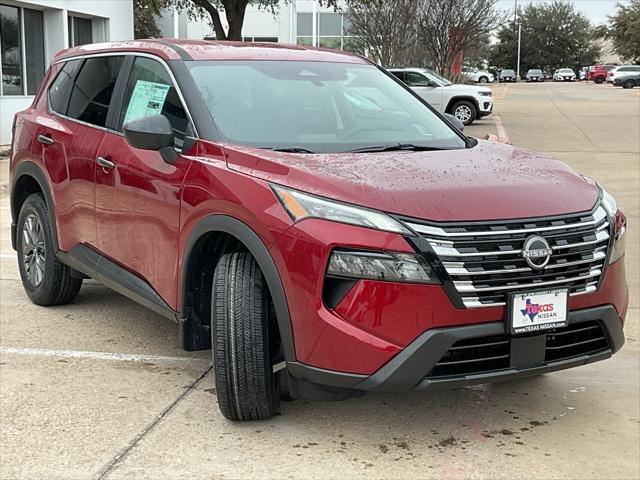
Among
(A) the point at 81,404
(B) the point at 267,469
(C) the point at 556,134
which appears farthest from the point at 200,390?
(C) the point at 556,134

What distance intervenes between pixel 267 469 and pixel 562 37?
9843cm

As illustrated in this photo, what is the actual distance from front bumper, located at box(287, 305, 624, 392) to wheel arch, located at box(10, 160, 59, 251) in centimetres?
261

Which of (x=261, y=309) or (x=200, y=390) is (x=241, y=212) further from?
(x=200, y=390)

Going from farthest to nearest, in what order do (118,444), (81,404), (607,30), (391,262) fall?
(607,30)
(81,404)
(118,444)
(391,262)

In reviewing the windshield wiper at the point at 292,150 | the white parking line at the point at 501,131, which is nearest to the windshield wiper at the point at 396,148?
the windshield wiper at the point at 292,150

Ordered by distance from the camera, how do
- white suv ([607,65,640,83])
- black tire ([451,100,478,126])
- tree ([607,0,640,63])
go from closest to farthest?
1. black tire ([451,100,478,126])
2. white suv ([607,65,640,83])
3. tree ([607,0,640,63])

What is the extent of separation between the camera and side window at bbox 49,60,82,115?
5.21 m

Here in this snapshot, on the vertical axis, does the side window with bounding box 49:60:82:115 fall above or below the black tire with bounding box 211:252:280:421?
above

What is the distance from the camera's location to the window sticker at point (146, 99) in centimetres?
420

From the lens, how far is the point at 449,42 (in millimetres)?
30391

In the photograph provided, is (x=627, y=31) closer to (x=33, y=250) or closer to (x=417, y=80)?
(x=417, y=80)

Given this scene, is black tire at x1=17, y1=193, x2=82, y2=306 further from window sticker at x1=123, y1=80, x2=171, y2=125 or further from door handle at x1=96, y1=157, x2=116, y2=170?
window sticker at x1=123, y1=80, x2=171, y2=125

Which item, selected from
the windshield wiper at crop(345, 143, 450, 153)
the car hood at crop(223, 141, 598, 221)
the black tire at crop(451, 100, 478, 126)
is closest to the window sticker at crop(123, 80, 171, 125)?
the car hood at crop(223, 141, 598, 221)

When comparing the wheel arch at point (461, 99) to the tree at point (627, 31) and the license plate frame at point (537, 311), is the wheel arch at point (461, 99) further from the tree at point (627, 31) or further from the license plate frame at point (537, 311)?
the tree at point (627, 31)
